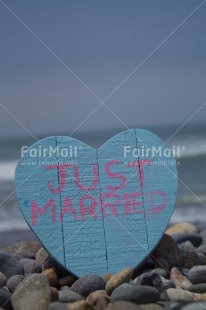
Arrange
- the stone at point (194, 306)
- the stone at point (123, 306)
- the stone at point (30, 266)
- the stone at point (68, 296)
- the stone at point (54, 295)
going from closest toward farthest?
the stone at point (123, 306) < the stone at point (194, 306) < the stone at point (54, 295) < the stone at point (68, 296) < the stone at point (30, 266)

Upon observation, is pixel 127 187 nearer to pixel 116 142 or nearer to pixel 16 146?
pixel 116 142

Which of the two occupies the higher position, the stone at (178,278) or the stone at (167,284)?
the stone at (178,278)

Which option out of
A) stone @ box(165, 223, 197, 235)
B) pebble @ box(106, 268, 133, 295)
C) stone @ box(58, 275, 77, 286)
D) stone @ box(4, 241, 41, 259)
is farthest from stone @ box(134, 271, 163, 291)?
stone @ box(165, 223, 197, 235)

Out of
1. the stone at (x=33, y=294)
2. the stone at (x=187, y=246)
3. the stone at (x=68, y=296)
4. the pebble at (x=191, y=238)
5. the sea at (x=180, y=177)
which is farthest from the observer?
the sea at (x=180, y=177)

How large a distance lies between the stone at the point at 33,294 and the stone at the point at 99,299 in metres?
0.24

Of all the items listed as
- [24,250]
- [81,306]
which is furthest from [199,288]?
[24,250]

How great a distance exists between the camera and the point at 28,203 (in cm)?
460

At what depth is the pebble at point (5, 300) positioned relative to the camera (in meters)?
4.08

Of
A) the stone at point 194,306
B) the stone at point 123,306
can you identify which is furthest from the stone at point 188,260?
the stone at point 123,306

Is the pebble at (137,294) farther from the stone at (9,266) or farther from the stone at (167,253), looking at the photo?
the stone at (9,266)

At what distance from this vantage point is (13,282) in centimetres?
448

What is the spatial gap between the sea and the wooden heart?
3514mm

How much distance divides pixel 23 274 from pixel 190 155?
1236 centimetres

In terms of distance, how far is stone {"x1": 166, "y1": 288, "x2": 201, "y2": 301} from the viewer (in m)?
3.94
